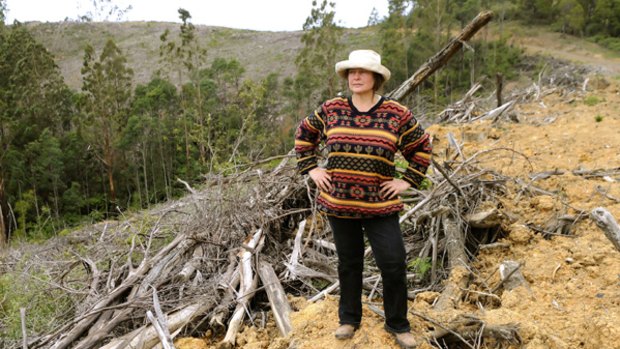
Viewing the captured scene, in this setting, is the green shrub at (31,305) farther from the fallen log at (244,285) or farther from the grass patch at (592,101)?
the grass patch at (592,101)

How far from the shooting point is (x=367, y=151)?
6.70 feet

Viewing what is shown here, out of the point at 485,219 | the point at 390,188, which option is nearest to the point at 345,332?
the point at 390,188

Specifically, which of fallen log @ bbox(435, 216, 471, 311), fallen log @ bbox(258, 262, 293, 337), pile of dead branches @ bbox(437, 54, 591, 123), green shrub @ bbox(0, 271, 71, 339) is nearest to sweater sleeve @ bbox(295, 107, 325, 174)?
fallen log @ bbox(258, 262, 293, 337)

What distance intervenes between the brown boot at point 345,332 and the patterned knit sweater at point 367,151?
588mm

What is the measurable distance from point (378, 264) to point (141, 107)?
83.5ft

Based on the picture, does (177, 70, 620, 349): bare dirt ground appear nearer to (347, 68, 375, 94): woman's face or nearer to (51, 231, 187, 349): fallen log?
(51, 231, 187, 349): fallen log

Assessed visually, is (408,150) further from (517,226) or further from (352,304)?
(517,226)

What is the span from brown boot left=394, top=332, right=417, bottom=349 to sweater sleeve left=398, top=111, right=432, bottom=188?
0.72 metres

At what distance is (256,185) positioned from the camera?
13.9 feet

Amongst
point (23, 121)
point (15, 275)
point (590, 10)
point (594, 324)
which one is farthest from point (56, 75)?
point (590, 10)

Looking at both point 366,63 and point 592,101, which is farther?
point 592,101

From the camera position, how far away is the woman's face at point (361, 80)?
2049 millimetres

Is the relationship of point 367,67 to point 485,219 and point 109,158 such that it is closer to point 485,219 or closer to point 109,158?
point 485,219

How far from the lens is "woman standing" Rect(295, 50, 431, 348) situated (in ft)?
6.71
